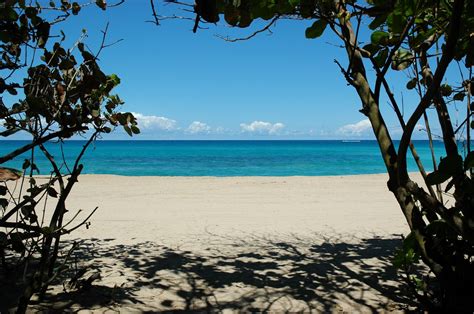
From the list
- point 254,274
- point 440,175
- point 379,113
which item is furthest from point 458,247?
point 254,274

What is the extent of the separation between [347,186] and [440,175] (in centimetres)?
1552

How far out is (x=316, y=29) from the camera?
181cm

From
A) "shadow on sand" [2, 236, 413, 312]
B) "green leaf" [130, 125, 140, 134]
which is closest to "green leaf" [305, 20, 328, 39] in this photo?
"green leaf" [130, 125, 140, 134]

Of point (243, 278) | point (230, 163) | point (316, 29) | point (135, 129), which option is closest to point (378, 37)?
point (316, 29)

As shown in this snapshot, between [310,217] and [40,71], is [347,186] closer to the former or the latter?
[310,217]

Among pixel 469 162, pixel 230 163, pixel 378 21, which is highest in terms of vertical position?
pixel 378 21

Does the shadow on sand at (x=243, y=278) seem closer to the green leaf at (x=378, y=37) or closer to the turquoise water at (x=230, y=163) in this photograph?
the turquoise water at (x=230, y=163)

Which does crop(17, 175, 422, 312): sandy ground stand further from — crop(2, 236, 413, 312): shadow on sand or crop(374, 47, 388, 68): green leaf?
crop(374, 47, 388, 68): green leaf

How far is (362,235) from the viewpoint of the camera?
7328 mm

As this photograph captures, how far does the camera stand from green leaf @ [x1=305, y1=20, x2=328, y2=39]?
1.79m

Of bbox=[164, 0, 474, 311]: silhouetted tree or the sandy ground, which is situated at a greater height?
bbox=[164, 0, 474, 311]: silhouetted tree

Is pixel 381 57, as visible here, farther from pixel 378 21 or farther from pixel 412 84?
pixel 412 84

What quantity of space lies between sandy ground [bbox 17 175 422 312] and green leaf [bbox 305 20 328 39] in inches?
106

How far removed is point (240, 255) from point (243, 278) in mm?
1157
